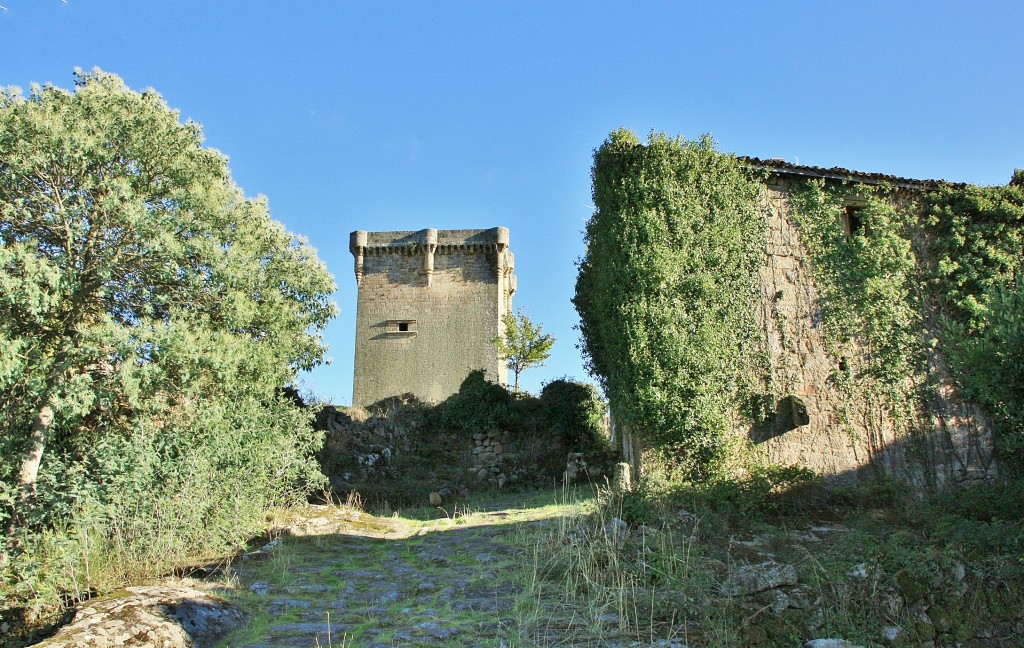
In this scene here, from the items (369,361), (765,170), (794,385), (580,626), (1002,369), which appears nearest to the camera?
(580,626)

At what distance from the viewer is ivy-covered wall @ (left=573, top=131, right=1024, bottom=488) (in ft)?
37.7

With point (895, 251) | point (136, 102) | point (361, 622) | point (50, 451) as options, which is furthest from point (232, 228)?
point (895, 251)

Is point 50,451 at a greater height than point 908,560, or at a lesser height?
greater

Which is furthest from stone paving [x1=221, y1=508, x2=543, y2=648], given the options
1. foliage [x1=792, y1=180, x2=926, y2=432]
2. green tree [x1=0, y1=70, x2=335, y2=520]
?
foliage [x1=792, y1=180, x2=926, y2=432]

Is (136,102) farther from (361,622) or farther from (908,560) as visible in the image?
(908,560)

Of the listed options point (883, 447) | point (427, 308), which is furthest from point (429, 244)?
point (883, 447)

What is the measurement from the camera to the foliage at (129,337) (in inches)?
340

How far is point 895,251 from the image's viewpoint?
13.2 metres

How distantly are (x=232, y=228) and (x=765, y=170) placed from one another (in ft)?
30.9

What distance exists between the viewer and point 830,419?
12031 millimetres

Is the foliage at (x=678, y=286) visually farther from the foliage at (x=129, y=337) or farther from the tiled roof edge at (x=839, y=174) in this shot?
the foliage at (x=129, y=337)

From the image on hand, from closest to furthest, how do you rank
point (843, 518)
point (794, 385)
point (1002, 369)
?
point (1002, 369) → point (843, 518) → point (794, 385)

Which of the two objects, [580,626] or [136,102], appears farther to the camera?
[136,102]

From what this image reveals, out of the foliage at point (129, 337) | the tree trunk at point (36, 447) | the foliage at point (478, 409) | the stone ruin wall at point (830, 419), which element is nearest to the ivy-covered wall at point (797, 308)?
the stone ruin wall at point (830, 419)
